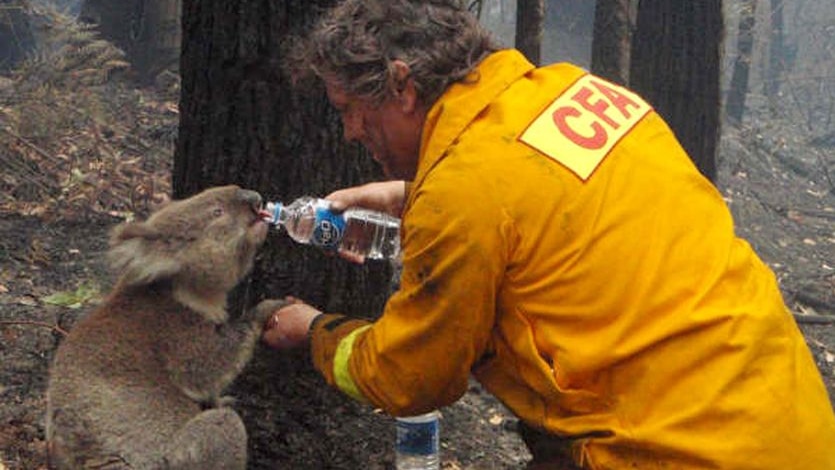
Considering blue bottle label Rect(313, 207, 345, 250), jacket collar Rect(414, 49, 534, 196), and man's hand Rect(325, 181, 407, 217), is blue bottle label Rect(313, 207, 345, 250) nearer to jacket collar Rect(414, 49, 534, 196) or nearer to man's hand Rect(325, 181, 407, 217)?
man's hand Rect(325, 181, 407, 217)

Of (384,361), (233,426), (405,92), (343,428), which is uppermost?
(405,92)

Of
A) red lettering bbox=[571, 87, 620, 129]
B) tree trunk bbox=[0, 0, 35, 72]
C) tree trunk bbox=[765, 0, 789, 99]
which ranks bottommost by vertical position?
tree trunk bbox=[765, 0, 789, 99]

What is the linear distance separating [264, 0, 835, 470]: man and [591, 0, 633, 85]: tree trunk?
16.5 ft

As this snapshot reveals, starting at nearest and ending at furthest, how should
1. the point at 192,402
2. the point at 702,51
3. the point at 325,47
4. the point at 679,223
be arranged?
the point at 679,223 → the point at 325,47 → the point at 192,402 → the point at 702,51

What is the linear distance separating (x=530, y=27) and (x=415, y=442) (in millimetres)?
3428

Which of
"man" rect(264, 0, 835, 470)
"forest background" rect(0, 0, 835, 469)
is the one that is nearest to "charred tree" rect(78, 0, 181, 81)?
"forest background" rect(0, 0, 835, 469)

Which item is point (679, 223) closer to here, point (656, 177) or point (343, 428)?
point (656, 177)

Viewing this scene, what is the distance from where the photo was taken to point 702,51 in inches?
312

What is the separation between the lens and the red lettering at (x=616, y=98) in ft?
9.86

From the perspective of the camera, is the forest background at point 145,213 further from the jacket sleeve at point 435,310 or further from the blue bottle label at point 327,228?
the jacket sleeve at point 435,310

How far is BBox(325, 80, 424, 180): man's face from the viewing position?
3104 millimetres

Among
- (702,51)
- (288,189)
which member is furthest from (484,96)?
(702,51)

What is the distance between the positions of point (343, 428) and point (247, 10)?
162 centimetres

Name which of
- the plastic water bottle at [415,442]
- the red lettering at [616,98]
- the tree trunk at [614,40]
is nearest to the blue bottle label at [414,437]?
the plastic water bottle at [415,442]
